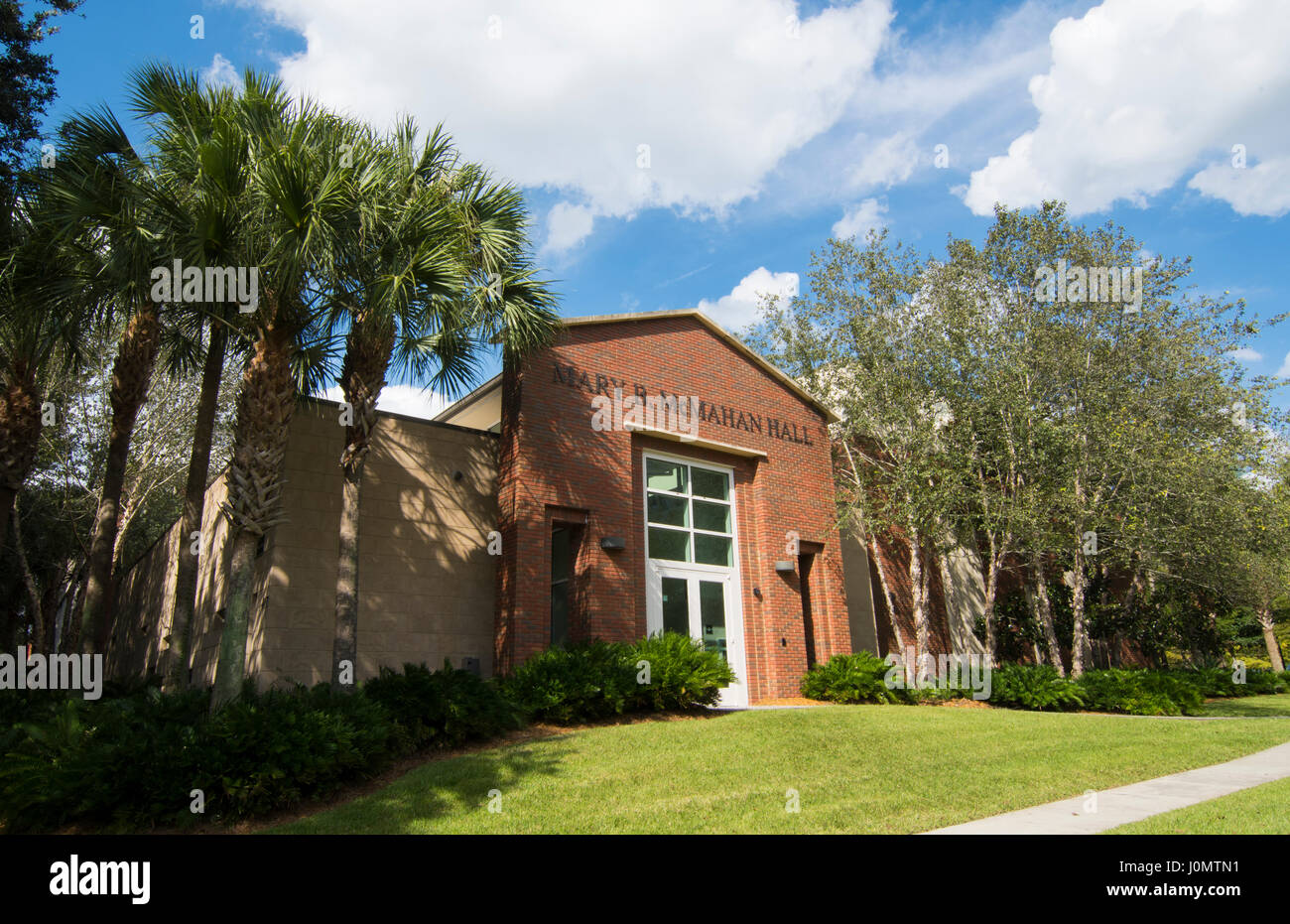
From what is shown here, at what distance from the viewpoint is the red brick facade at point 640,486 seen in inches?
522

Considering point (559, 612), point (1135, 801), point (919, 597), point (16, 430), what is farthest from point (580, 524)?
point (1135, 801)

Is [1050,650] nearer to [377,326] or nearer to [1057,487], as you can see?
[1057,487]

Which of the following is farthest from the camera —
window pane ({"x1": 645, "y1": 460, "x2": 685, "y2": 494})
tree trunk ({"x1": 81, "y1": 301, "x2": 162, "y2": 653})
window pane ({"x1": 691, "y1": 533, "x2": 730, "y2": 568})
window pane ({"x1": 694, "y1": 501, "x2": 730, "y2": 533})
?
window pane ({"x1": 694, "y1": 501, "x2": 730, "y2": 533})

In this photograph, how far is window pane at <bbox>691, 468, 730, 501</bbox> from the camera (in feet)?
53.4

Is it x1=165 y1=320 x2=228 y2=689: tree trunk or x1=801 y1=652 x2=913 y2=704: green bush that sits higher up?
x1=165 y1=320 x2=228 y2=689: tree trunk

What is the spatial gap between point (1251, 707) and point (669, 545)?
14930mm

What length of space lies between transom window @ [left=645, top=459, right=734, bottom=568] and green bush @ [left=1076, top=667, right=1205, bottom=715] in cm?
814

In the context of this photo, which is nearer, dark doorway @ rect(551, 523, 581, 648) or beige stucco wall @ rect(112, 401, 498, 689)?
beige stucco wall @ rect(112, 401, 498, 689)

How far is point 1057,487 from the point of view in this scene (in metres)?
18.0

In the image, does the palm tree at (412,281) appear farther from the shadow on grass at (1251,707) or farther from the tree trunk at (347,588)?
the shadow on grass at (1251,707)

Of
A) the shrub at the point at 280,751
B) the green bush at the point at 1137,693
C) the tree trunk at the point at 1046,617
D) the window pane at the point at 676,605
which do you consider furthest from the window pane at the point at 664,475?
the green bush at the point at 1137,693

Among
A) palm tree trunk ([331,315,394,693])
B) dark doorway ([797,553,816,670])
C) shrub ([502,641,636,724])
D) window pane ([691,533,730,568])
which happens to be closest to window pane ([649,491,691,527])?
window pane ([691,533,730,568])

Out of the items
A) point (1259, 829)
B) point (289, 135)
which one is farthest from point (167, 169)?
point (1259, 829)

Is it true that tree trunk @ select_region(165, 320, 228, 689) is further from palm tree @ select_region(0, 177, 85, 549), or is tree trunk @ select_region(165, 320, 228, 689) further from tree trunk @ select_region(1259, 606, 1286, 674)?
tree trunk @ select_region(1259, 606, 1286, 674)
